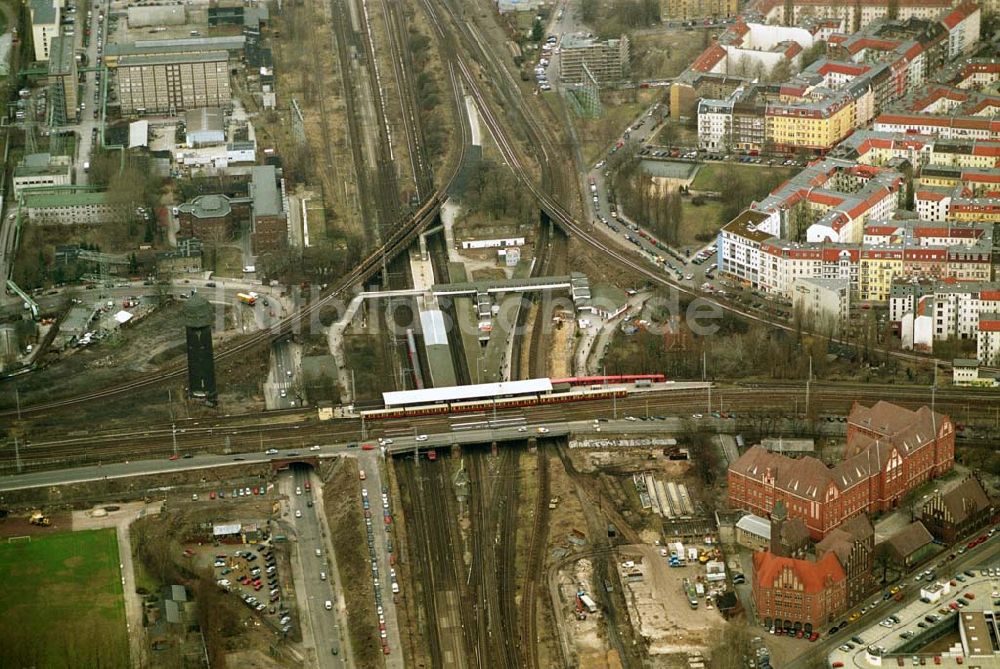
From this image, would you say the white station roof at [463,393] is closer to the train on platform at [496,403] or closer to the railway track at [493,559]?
the train on platform at [496,403]

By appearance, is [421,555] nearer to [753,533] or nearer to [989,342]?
[753,533]

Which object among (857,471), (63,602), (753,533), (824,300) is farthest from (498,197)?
(63,602)

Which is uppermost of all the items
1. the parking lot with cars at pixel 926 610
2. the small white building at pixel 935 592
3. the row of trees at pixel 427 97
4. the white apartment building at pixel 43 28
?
the white apartment building at pixel 43 28

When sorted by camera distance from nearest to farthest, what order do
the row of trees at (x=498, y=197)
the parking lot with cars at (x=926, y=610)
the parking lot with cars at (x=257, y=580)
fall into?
the parking lot with cars at (x=926, y=610), the parking lot with cars at (x=257, y=580), the row of trees at (x=498, y=197)

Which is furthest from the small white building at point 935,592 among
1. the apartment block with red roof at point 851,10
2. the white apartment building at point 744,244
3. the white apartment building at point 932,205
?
the apartment block with red roof at point 851,10

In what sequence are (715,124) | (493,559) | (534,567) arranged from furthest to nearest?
1. (715,124)
2. (493,559)
3. (534,567)

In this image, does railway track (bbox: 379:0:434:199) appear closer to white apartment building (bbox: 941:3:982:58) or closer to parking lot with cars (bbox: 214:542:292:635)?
white apartment building (bbox: 941:3:982:58)

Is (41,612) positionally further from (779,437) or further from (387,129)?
(387,129)

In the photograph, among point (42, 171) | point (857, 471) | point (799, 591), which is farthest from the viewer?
point (42, 171)
